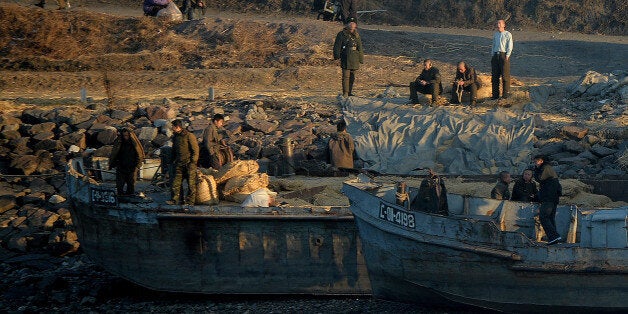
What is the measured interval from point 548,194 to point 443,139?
5.94 metres

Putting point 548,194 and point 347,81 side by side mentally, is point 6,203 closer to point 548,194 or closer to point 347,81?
point 347,81

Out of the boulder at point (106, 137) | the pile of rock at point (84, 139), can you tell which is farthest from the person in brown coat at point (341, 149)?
the boulder at point (106, 137)

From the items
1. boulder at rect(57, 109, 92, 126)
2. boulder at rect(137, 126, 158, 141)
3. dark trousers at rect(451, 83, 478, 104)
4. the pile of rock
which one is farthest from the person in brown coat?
boulder at rect(57, 109, 92, 126)

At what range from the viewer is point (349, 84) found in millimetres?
21812

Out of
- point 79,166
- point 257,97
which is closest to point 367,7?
point 257,97

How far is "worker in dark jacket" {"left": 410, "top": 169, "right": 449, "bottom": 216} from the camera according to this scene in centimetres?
1356

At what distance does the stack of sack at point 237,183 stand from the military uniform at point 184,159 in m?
0.24

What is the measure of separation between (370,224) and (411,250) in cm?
61

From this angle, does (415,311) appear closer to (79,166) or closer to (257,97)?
(79,166)

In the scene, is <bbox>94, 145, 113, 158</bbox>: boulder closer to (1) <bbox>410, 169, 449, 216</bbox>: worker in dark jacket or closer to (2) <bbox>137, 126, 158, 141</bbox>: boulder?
(2) <bbox>137, 126, 158, 141</bbox>: boulder

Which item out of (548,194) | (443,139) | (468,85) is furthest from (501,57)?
(548,194)

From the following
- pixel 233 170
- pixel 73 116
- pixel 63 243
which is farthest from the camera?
pixel 73 116

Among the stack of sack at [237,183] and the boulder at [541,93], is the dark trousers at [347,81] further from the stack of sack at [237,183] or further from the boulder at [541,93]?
the stack of sack at [237,183]

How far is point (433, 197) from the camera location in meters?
13.6
